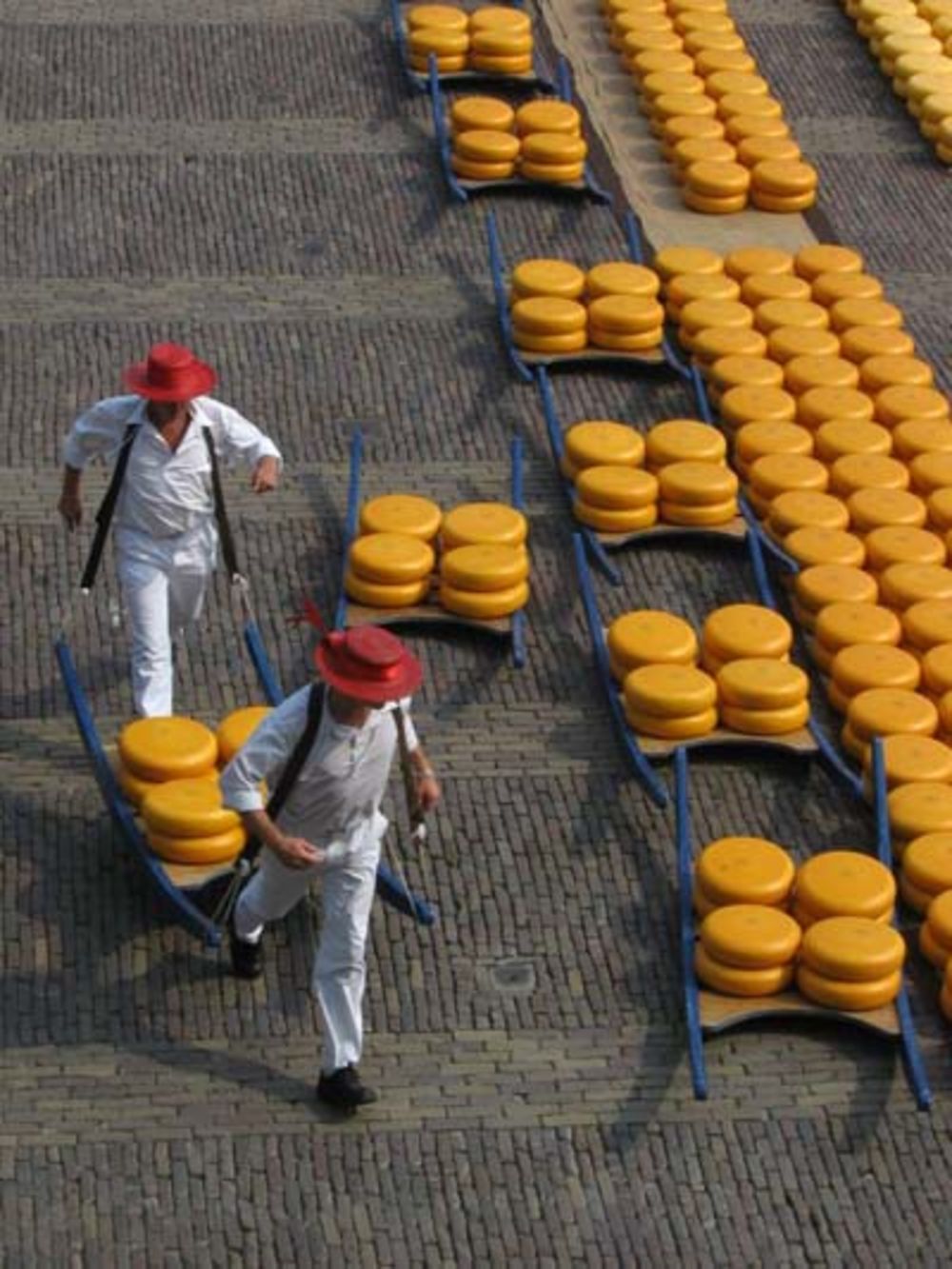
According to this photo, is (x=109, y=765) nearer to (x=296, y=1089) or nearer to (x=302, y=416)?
(x=296, y=1089)

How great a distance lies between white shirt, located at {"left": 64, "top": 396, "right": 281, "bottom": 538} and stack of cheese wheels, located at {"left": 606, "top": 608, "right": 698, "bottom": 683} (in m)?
2.05

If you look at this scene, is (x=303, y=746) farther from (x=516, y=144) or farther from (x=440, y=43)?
(x=440, y=43)

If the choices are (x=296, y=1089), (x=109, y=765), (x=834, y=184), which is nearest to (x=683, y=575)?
(x=109, y=765)

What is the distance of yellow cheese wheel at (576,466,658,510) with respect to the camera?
583 inches

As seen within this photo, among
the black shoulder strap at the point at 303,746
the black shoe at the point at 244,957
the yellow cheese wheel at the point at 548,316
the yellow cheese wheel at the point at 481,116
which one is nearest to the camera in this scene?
the black shoulder strap at the point at 303,746

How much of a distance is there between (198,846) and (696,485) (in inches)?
170

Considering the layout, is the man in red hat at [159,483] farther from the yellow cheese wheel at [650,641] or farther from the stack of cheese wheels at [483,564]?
the yellow cheese wheel at [650,641]

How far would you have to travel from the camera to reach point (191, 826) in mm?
11680

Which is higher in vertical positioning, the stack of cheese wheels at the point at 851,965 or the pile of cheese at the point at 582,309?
the stack of cheese wheels at the point at 851,965

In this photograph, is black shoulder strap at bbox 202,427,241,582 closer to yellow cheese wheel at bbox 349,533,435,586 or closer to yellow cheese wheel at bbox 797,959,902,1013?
yellow cheese wheel at bbox 349,533,435,586

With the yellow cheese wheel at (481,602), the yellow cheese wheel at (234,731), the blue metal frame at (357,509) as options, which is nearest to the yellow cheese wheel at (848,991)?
the yellow cheese wheel at (234,731)

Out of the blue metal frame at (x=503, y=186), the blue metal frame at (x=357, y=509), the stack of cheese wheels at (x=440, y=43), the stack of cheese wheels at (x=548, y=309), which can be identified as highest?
the blue metal frame at (x=357, y=509)

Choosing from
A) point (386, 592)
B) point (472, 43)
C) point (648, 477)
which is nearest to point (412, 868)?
point (386, 592)

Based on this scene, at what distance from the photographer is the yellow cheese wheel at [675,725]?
1308 centimetres
